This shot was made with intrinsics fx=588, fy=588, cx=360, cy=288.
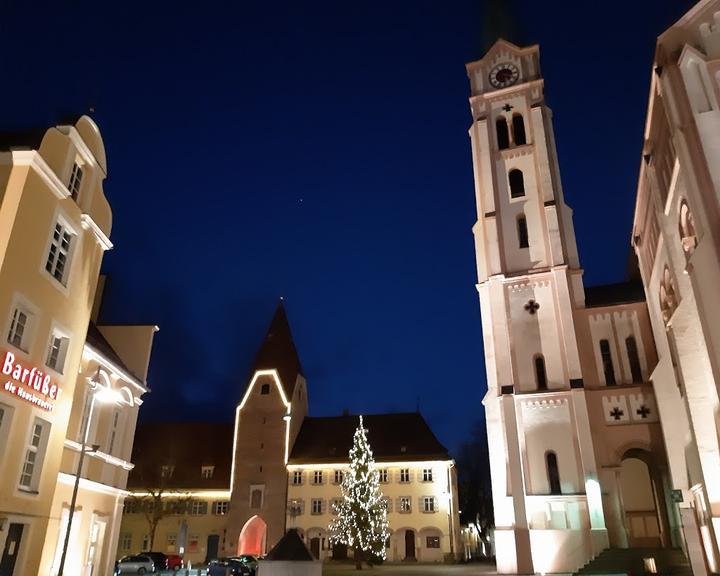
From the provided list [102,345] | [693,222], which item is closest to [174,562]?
[102,345]

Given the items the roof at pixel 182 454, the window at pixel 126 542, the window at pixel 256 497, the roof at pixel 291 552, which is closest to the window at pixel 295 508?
the window at pixel 256 497

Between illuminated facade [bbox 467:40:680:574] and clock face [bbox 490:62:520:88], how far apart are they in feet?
10.8

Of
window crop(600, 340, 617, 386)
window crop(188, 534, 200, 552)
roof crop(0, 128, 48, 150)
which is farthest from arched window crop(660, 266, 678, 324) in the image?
window crop(188, 534, 200, 552)

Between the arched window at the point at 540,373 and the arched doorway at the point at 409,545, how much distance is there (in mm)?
24110

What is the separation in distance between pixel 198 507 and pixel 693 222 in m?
47.4

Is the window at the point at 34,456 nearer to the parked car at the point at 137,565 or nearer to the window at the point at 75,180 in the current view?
the window at the point at 75,180

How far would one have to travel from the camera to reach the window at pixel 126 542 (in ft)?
167

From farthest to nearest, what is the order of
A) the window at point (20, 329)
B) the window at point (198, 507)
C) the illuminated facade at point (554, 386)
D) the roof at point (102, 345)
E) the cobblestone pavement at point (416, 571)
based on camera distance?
1. the window at point (198, 507)
2. the cobblestone pavement at point (416, 571)
3. the illuminated facade at point (554, 386)
4. the roof at point (102, 345)
5. the window at point (20, 329)

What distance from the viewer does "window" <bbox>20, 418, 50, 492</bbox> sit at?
16.7 meters

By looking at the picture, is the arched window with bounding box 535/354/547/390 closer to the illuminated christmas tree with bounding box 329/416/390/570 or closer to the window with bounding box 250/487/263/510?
the illuminated christmas tree with bounding box 329/416/390/570

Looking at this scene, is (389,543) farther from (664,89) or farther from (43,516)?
(664,89)

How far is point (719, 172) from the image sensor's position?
1617 centimetres

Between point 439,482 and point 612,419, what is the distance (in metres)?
23.9

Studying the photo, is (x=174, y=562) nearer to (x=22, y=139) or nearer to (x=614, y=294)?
(x=22, y=139)
